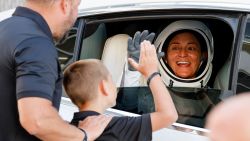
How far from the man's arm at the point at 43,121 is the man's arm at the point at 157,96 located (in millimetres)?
344

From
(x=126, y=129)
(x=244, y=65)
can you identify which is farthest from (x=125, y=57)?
(x=126, y=129)

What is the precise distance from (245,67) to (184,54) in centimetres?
67

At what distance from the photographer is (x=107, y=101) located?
2.12 m

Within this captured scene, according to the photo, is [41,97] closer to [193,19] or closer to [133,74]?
[133,74]

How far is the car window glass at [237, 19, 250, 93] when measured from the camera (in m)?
2.58

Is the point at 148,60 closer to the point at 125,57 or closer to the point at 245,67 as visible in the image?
the point at 245,67

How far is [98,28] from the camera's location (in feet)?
10.0

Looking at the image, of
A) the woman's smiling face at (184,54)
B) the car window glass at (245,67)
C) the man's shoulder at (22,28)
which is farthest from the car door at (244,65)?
the man's shoulder at (22,28)

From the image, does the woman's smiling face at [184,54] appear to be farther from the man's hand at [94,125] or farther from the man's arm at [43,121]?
the man's arm at [43,121]

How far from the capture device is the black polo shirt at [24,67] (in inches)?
70.5

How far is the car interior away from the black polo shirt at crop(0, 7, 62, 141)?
92 cm

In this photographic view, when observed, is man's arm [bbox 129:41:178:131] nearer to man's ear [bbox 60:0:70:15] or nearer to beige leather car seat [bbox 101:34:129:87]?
man's ear [bbox 60:0:70:15]

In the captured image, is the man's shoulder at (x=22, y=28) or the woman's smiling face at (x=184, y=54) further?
the woman's smiling face at (x=184, y=54)

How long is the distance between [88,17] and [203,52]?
2.18 ft
